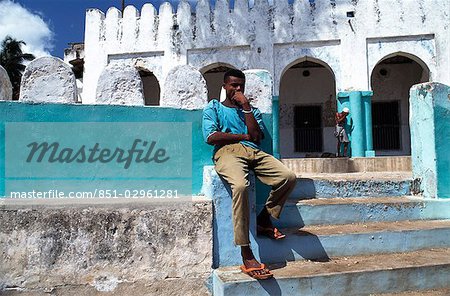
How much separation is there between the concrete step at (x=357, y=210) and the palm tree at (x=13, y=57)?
27923mm

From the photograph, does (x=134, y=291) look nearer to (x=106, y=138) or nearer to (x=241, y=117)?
(x=106, y=138)

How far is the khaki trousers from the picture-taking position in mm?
2791

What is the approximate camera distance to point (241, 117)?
3264mm

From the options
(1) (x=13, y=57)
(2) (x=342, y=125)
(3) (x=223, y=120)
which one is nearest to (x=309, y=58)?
(2) (x=342, y=125)

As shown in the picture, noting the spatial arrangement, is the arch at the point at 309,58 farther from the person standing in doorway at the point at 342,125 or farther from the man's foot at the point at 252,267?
the man's foot at the point at 252,267

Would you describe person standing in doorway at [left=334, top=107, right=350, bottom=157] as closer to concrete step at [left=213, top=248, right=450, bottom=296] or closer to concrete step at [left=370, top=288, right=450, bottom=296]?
concrete step at [left=213, top=248, right=450, bottom=296]

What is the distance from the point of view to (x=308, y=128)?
1369cm

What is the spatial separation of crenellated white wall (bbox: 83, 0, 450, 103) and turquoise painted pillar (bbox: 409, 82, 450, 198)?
20.1 ft

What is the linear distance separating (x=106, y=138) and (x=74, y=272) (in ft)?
3.90

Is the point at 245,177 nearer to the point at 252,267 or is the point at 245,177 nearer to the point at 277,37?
the point at 252,267

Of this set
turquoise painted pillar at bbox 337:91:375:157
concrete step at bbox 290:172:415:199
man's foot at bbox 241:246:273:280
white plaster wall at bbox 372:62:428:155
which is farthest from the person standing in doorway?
man's foot at bbox 241:246:273:280

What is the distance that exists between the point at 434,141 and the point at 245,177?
2.43 meters

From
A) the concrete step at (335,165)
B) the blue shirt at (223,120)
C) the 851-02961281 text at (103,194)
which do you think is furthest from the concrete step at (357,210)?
the concrete step at (335,165)

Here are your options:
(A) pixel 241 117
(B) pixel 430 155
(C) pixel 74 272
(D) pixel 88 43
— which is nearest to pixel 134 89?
(A) pixel 241 117
